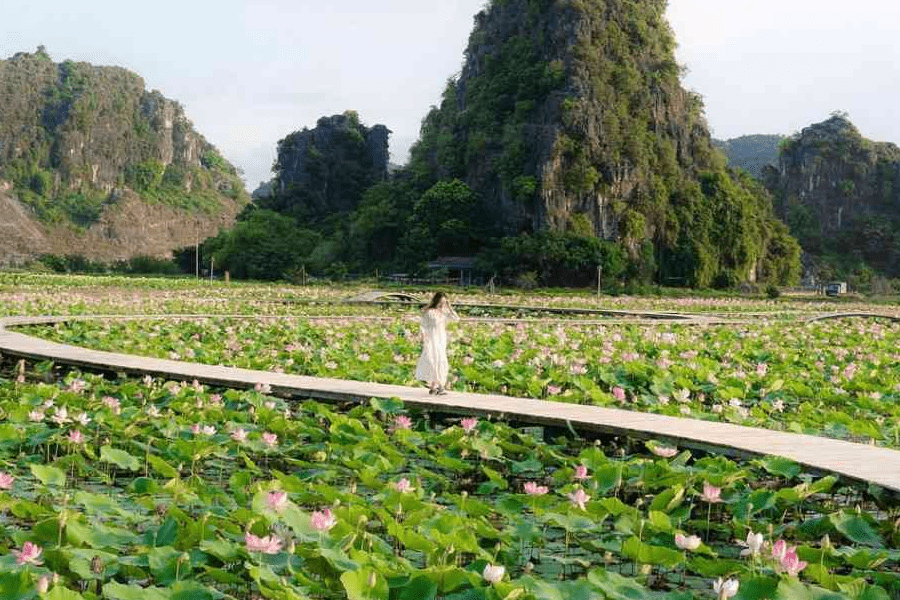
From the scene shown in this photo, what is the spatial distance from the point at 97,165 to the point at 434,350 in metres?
121

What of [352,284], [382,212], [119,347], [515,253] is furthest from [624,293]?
[119,347]

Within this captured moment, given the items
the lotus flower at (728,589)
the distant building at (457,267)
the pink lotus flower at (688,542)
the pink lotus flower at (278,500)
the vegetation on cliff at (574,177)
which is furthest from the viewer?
the distant building at (457,267)

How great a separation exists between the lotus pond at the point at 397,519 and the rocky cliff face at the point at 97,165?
104125 millimetres

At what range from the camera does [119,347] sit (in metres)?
11.8

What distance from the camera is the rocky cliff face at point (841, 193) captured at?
83312 millimetres

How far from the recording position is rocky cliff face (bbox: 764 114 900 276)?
8331 centimetres

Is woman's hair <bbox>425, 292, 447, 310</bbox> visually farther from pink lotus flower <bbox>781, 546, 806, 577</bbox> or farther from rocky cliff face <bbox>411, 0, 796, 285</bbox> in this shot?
rocky cliff face <bbox>411, 0, 796, 285</bbox>

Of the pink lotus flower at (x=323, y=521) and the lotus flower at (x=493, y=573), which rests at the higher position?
the pink lotus flower at (x=323, y=521)

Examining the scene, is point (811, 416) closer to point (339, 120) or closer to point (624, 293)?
point (624, 293)

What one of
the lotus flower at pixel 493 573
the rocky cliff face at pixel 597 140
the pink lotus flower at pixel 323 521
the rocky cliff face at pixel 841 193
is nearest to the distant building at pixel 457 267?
the rocky cliff face at pixel 597 140

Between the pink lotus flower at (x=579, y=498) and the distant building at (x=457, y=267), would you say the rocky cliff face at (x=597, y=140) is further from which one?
the pink lotus flower at (x=579, y=498)

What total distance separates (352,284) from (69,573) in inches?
1582

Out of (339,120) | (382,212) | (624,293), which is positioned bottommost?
(624,293)

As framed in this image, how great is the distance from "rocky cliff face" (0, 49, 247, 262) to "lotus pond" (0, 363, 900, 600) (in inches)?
4099
